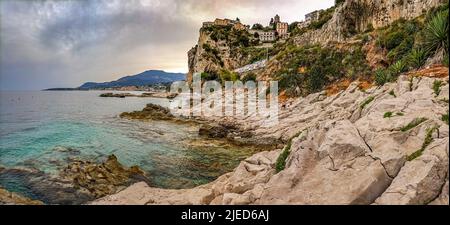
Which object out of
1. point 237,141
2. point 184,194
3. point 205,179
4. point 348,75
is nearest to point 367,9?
point 348,75

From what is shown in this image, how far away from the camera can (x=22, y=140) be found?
3969cm

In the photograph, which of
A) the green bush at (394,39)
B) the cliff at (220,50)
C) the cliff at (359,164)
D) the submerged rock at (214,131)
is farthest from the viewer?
the cliff at (220,50)

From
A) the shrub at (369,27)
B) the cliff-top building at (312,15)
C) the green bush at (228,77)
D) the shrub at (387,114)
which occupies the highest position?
the cliff-top building at (312,15)

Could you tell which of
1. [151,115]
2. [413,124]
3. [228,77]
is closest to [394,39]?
[151,115]

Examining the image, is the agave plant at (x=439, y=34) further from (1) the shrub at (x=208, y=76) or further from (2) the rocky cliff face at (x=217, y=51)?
(2) the rocky cliff face at (x=217, y=51)

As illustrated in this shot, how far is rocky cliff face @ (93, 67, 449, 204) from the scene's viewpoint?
8969 mm

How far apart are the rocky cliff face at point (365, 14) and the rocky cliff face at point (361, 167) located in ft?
190

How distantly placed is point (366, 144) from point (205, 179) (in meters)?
12.5

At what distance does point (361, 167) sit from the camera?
10375 mm

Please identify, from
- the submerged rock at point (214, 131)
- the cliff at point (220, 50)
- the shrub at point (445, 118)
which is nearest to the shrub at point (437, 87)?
the shrub at point (445, 118)

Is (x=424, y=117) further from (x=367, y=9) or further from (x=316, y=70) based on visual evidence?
(x=367, y=9)

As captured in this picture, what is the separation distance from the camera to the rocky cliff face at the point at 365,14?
64438 mm

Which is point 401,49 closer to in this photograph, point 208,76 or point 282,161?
point 282,161
